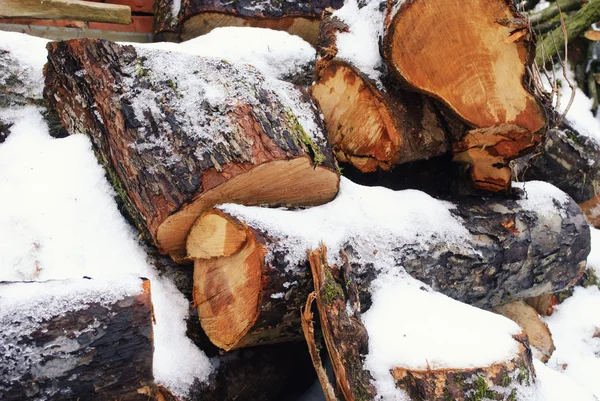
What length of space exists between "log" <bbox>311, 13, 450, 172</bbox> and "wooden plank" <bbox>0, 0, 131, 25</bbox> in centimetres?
117

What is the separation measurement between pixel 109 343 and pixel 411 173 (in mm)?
1771

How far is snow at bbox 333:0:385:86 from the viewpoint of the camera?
207cm

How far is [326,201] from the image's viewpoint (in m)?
1.97

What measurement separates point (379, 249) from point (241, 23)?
170 cm

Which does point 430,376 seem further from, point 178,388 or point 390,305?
point 178,388

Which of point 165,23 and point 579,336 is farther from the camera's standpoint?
point 165,23

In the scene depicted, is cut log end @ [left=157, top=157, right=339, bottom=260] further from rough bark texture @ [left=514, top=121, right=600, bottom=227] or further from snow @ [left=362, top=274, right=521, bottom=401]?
rough bark texture @ [left=514, top=121, right=600, bottom=227]

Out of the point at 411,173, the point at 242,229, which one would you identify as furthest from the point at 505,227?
the point at 242,229

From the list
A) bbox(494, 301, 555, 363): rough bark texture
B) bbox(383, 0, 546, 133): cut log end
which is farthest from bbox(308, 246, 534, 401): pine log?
bbox(494, 301, 555, 363): rough bark texture

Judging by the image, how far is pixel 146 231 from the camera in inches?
71.8

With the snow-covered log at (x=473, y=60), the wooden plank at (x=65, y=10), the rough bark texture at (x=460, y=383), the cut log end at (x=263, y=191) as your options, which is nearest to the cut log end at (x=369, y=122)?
the snow-covered log at (x=473, y=60)

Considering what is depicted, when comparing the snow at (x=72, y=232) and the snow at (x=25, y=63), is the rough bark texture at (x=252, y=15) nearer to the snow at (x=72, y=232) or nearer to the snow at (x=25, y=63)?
the snow at (x=25, y=63)

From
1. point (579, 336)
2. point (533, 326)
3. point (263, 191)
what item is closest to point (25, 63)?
point (263, 191)

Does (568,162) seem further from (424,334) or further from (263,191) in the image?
(263,191)
